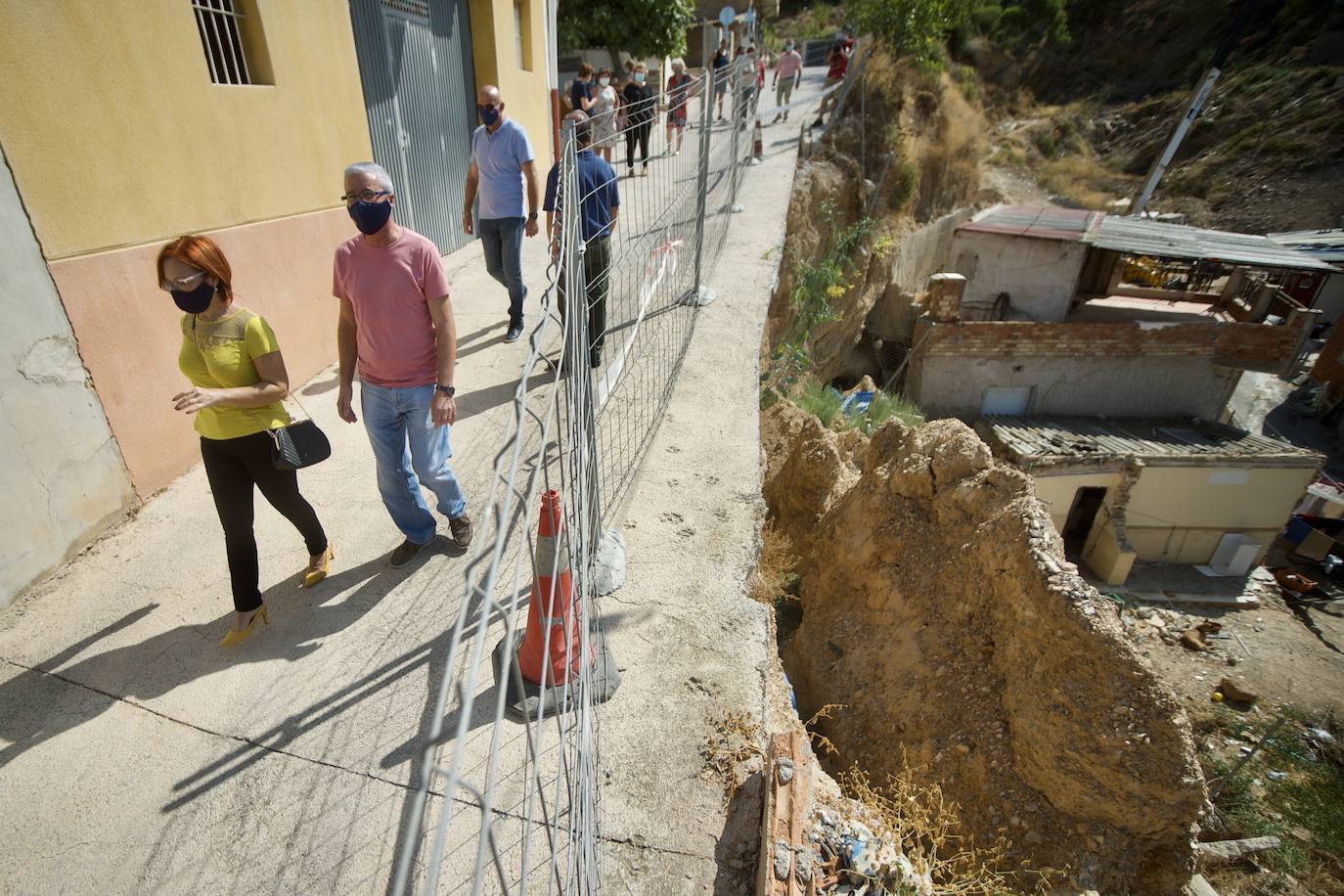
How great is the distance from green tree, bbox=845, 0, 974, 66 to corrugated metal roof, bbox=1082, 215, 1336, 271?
6.07 metres

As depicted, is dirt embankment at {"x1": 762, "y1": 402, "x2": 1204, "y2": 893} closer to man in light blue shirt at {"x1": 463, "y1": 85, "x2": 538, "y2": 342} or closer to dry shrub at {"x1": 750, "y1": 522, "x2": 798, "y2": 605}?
dry shrub at {"x1": 750, "y1": 522, "x2": 798, "y2": 605}

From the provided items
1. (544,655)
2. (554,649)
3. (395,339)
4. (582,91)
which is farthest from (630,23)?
(544,655)

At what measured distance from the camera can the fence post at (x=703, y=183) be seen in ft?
16.9

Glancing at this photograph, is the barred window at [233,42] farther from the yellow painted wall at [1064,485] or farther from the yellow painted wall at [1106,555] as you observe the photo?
the yellow painted wall at [1106,555]

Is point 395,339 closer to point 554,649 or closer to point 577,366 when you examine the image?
point 577,366

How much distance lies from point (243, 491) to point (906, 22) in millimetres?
17639

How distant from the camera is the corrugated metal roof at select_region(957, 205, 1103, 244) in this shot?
1516 cm

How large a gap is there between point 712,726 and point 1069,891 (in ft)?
7.23

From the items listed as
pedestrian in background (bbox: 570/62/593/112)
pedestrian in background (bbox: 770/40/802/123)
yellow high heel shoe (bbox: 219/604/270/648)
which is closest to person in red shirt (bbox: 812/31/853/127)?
pedestrian in background (bbox: 770/40/802/123)

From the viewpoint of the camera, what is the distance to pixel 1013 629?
3.49 m

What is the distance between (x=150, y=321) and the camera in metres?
3.46

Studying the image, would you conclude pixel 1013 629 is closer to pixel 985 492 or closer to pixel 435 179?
pixel 985 492

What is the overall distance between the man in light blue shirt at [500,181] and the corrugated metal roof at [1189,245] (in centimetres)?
1432

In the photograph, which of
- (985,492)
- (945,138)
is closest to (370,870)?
(985,492)
